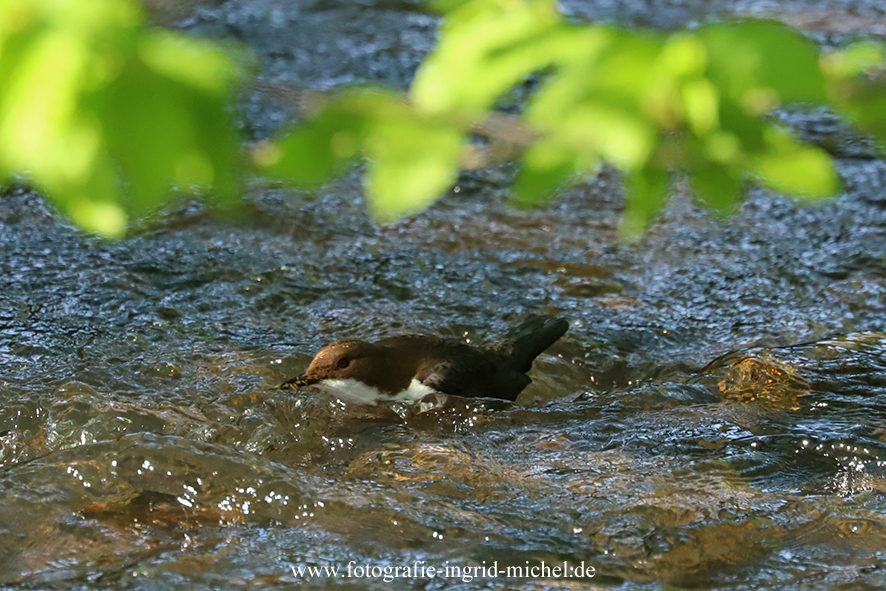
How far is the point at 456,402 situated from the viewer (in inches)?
182

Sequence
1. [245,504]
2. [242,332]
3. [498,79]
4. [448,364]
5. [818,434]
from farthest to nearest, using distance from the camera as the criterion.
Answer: [242,332] → [448,364] → [818,434] → [245,504] → [498,79]

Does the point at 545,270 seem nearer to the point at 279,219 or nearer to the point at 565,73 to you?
the point at 279,219

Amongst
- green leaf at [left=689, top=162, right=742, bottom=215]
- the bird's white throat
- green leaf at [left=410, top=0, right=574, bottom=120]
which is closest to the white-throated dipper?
the bird's white throat

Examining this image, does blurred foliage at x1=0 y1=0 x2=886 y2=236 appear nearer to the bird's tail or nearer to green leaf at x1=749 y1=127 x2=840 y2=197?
green leaf at x1=749 y1=127 x2=840 y2=197

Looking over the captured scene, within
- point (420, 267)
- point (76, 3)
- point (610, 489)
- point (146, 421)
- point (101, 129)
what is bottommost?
point (610, 489)

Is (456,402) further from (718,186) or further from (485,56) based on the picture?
(485,56)

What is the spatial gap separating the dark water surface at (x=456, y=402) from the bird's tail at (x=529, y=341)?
0.18 metres

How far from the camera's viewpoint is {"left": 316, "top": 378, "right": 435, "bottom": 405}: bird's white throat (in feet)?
14.9

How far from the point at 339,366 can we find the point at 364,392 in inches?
6.3

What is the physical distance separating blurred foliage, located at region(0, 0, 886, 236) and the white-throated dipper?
273cm

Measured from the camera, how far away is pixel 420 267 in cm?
608

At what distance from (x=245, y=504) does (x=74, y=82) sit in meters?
2.60

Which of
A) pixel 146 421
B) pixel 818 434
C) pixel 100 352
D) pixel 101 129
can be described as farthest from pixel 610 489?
pixel 101 129

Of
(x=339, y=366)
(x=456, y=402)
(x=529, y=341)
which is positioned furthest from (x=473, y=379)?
(x=339, y=366)
